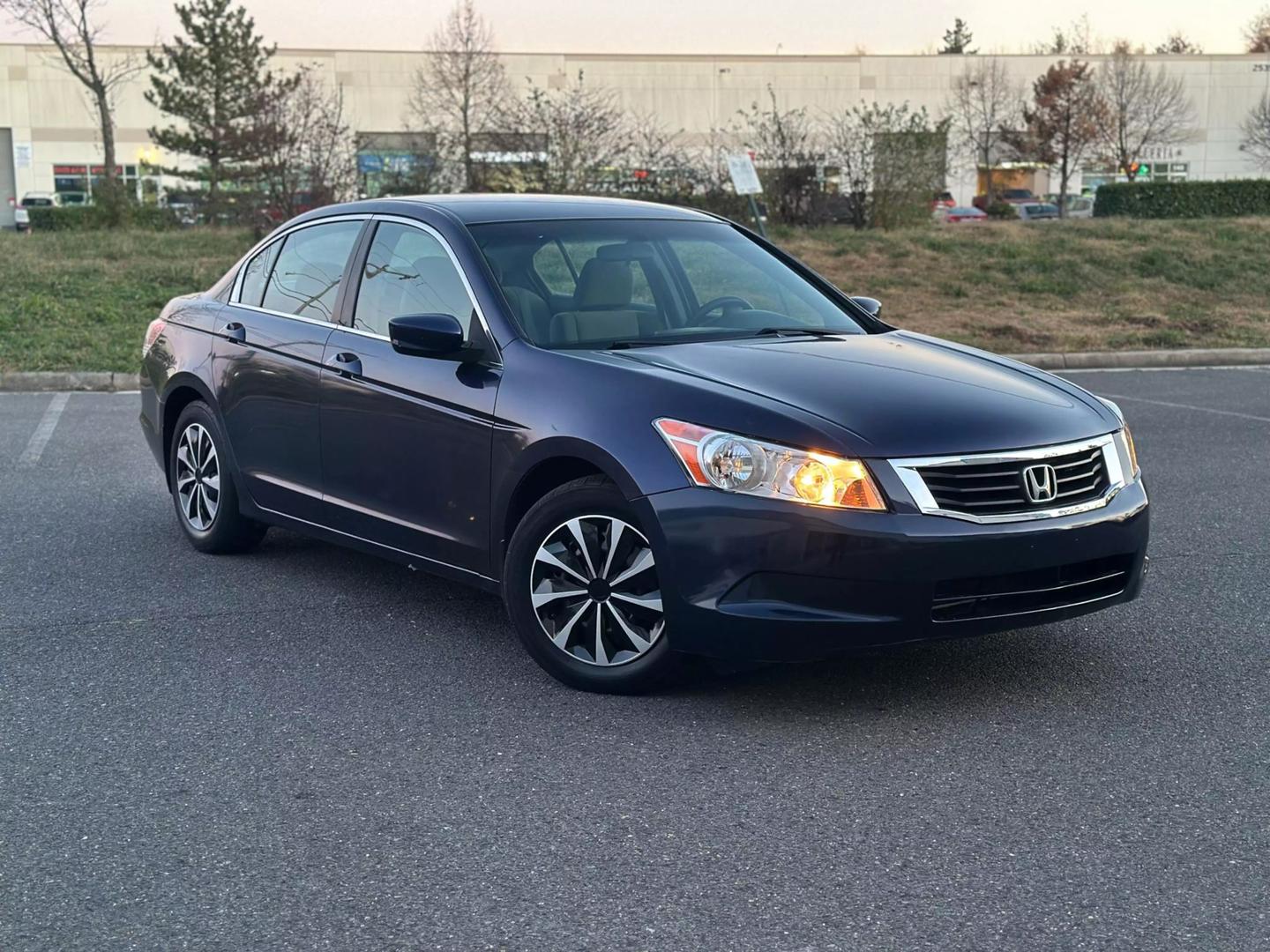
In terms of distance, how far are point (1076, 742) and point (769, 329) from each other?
6.46 ft

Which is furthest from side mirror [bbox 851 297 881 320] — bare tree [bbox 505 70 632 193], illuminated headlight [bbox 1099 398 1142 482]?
bare tree [bbox 505 70 632 193]

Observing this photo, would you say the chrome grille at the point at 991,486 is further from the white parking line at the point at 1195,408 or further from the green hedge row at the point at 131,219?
the green hedge row at the point at 131,219

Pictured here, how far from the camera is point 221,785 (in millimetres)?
4012

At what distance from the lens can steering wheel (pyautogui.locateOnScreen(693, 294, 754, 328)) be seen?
556cm

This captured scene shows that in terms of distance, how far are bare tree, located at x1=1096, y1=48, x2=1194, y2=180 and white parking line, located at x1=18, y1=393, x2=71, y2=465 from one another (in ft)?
167

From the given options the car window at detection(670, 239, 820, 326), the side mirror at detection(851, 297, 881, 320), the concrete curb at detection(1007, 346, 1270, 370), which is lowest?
the concrete curb at detection(1007, 346, 1270, 370)

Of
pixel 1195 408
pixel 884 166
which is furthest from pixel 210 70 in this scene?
pixel 1195 408

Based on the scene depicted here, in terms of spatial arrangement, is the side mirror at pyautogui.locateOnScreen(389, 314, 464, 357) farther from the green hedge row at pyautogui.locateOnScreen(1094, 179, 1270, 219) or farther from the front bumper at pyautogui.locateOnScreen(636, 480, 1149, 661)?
the green hedge row at pyautogui.locateOnScreen(1094, 179, 1270, 219)

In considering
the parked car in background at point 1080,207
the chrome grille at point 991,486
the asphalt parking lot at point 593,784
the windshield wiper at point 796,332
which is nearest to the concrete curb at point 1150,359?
the asphalt parking lot at point 593,784

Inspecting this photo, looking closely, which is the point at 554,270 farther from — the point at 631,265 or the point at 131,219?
the point at 131,219

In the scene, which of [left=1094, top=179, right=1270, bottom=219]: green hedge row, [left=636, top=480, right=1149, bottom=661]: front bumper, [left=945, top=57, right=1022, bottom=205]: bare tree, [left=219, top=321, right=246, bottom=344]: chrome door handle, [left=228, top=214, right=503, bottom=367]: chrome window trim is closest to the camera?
[left=636, top=480, right=1149, bottom=661]: front bumper

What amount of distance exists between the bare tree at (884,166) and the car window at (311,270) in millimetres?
18350

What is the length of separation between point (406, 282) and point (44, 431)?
20.5ft

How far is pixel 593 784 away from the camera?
4000 mm
